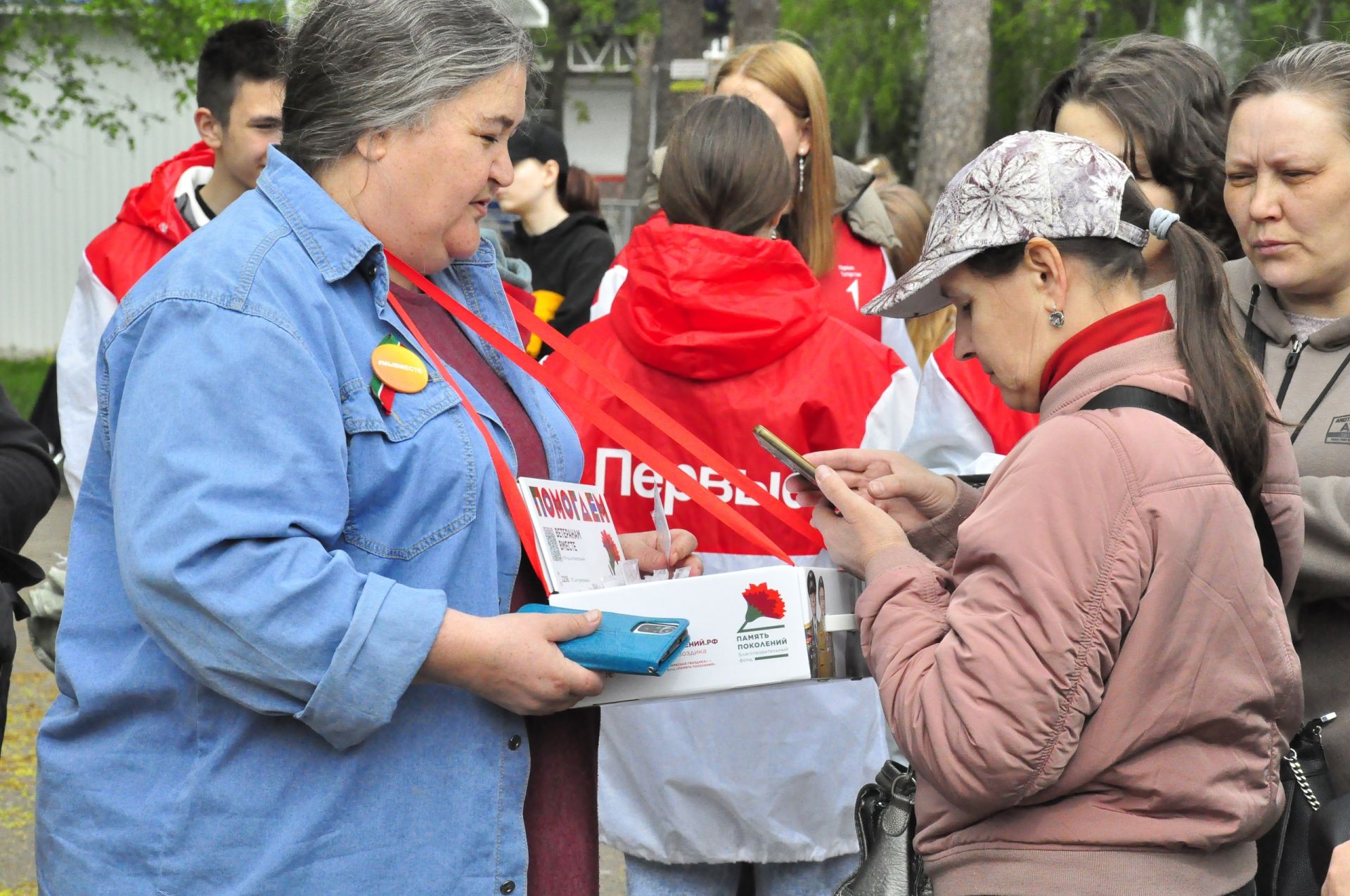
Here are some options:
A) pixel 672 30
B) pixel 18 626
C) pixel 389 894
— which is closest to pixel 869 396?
pixel 389 894

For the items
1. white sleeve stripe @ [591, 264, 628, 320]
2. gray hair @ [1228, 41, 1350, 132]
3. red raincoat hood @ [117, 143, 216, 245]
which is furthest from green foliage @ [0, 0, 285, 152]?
gray hair @ [1228, 41, 1350, 132]

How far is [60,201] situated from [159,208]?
2213cm

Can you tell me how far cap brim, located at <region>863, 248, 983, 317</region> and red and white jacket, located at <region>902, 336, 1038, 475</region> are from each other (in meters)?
0.85

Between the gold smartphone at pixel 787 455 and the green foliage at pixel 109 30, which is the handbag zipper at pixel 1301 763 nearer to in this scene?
the gold smartphone at pixel 787 455

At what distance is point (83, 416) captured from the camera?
3.86 meters

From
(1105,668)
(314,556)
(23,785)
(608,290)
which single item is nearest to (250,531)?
(314,556)

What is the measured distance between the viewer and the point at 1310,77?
266cm

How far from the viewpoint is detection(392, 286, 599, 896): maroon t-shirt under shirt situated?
2371 mm

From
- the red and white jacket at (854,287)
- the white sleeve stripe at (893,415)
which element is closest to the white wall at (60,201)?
the red and white jacket at (854,287)

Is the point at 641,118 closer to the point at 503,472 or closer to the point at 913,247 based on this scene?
the point at 913,247

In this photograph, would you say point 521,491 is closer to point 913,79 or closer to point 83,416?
point 83,416

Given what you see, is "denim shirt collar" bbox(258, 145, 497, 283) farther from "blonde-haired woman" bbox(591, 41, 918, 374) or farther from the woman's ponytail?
"blonde-haired woman" bbox(591, 41, 918, 374)

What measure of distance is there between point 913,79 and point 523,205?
50.2 ft

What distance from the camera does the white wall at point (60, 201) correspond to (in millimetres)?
23672
